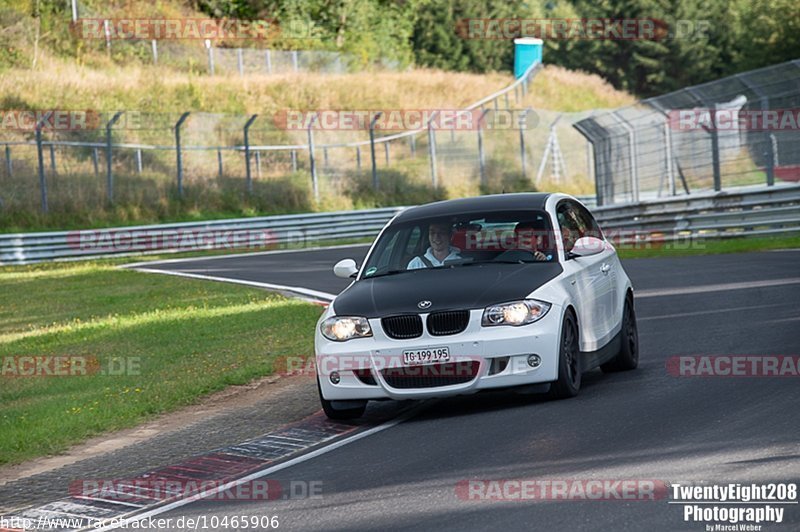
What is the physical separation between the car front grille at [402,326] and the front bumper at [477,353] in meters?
0.04

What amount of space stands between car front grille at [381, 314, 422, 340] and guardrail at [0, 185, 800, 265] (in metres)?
17.5

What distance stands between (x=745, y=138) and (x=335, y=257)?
9673 mm

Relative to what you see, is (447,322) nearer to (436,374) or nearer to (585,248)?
(436,374)

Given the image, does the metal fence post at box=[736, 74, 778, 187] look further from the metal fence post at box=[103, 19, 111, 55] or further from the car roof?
the metal fence post at box=[103, 19, 111, 55]

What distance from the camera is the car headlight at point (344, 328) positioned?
9953 millimetres

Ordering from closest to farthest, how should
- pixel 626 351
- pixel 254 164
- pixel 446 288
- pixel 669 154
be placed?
pixel 446 288, pixel 626 351, pixel 669 154, pixel 254 164

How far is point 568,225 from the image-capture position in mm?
11516

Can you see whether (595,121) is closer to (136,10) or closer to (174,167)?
(174,167)

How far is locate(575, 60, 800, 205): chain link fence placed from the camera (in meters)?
26.5

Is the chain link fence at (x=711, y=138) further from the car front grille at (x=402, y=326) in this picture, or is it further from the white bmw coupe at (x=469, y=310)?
the car front grille at (x=402, y=326)

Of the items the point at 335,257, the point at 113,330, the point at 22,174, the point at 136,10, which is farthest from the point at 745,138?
the point at 136,10

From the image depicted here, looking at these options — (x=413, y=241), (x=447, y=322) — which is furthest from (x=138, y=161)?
(x=447, y=322)

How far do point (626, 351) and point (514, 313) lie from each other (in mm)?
2162

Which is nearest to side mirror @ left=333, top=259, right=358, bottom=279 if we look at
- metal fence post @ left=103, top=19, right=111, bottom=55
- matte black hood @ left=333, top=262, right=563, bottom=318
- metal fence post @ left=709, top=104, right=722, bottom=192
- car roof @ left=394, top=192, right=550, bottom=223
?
matte black hood @ left=333, top=262, right=563, bottom=318
